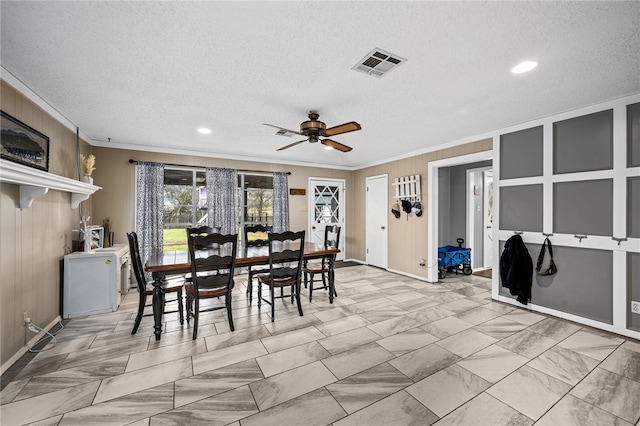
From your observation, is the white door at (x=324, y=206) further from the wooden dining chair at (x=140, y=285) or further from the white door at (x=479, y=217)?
the wooden dining chair at (x=140, y=285)

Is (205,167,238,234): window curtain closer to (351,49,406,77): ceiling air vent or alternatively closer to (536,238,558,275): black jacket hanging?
(351,49,406,77): ceiling air vent

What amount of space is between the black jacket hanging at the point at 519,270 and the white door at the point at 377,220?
2543 mm

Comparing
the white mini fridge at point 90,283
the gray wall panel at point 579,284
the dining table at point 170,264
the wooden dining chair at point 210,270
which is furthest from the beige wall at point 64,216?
the gray wall panel at point 579,284

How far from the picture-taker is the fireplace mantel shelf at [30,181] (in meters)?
1.82

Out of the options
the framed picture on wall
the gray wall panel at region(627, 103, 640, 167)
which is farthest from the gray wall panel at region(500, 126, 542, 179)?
the framed picture on wall

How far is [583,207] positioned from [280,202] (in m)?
4.80

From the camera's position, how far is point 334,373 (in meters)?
2.10

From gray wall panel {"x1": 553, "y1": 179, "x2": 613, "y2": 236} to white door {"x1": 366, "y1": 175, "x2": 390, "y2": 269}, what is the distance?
295cm

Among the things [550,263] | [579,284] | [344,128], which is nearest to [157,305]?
[344,128]

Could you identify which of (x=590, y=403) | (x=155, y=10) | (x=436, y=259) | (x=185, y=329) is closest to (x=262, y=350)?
(x=185, y=329)

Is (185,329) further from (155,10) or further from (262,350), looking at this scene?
(155,10)

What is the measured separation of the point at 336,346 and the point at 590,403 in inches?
72.2

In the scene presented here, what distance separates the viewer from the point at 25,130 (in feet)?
7.88

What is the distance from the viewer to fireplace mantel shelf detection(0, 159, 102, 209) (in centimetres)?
182
